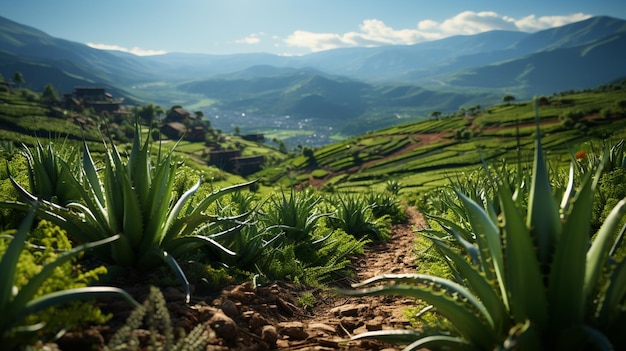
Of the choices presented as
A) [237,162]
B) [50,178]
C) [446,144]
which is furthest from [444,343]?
[237,162]

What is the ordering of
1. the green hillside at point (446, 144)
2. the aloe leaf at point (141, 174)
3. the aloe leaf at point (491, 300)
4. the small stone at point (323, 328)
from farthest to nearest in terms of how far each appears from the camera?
the green hillside at point (446, 144) → the aloe leaf at point (141, 174) → the small stone at point (323, 328) → the aloe leaf at point (491, 300)

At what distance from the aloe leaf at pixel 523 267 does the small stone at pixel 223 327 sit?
195 cm

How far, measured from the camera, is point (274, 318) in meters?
3.72

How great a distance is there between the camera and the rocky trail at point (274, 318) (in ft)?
9.40

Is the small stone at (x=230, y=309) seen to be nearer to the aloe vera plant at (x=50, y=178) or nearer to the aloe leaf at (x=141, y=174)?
the aloe leaf at (x=141, y=174)

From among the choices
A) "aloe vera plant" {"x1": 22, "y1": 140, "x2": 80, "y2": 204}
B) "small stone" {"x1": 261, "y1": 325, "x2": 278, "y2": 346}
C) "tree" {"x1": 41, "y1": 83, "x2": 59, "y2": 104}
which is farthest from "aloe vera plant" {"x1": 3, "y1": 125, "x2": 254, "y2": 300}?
"tree" {"x1": 41, "y1": 83, "x2": 59, "y2": 104}

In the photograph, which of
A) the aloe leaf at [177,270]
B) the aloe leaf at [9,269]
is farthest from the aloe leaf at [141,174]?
the aloe leaf at [9,269]

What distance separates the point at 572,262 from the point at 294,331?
2.17 metres

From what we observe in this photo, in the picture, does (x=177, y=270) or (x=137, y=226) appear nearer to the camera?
(x=177, y=270)

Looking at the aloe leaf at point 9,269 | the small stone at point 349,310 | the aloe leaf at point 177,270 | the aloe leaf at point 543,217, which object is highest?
the aloe leaf at point 543,217

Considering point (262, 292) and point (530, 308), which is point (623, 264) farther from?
point (262, 292)

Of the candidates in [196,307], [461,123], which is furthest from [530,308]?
[461,123]

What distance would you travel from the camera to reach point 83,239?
364 centimetres

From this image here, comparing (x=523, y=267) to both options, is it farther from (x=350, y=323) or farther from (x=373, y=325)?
(x=350, y=323)
